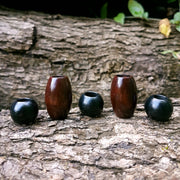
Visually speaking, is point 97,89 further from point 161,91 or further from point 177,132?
point 177,132

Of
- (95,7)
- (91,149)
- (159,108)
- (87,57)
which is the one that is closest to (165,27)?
(87,57)

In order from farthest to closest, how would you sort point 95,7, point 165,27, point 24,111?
point 95,7
point 165,27
point 24,111

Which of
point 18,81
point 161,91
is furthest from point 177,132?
point 18,81

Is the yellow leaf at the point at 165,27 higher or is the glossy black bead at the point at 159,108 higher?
the yellow leaf at the point at 165,27

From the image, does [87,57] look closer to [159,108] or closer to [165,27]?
[165,27]

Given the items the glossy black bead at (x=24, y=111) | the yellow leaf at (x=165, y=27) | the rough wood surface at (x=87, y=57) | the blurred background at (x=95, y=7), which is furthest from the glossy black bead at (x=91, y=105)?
the blurred background at (x=95, y=7)

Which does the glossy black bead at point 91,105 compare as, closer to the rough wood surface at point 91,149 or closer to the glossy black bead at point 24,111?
the rough wood surface at point 91,149
